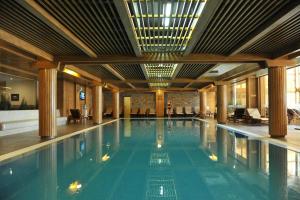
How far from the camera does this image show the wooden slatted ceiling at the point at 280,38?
271 inches

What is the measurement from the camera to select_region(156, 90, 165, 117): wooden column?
103ft

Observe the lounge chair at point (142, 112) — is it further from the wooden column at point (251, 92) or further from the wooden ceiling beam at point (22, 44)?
the wooden ceiling beam at point (22, 44)

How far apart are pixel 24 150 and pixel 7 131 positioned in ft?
14.7

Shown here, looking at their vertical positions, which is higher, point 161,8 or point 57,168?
point 161,8

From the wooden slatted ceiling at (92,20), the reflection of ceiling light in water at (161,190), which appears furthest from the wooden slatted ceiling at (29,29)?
the reflection of ceiling light in water at (161,190)

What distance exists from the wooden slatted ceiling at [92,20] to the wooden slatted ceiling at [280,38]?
12.4 feet

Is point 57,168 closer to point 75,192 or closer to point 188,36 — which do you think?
point 75,192

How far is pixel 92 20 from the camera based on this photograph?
255 inches

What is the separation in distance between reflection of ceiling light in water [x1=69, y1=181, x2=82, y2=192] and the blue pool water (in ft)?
0.05

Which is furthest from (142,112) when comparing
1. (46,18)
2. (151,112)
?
(46,18)

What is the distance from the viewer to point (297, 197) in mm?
3824

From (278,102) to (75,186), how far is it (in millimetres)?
8591

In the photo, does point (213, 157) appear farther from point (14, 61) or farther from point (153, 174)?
point (14, 61)

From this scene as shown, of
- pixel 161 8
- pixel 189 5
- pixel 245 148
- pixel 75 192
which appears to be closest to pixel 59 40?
pixel 161 8
